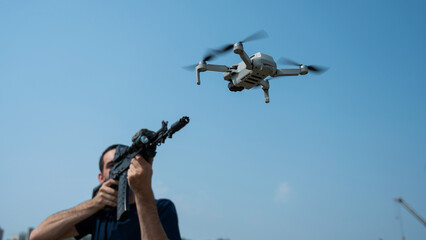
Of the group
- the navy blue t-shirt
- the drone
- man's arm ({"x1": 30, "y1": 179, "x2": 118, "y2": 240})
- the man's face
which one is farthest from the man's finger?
the drone

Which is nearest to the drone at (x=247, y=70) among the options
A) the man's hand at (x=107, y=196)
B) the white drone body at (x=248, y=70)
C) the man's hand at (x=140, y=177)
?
the white drone body at (x=248, y=70)

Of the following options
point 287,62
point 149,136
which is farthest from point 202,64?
point 149,136

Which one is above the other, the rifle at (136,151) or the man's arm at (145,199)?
the rifle at (136,151)

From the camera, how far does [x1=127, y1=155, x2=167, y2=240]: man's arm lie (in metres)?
6.31

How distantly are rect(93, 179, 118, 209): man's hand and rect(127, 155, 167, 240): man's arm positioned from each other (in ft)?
4.10

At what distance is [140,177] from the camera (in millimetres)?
6691

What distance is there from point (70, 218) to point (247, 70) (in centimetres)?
537

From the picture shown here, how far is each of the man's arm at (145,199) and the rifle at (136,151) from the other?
26 centimetres

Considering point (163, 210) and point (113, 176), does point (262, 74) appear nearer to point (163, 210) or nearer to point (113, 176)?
point (163, 210)

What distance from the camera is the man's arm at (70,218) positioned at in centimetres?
758

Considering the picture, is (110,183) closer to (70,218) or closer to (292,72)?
(70,218)

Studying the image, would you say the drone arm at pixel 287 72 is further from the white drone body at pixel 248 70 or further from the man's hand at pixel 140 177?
the man's hand at pixel 140 177

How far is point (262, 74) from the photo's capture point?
4.73 meters

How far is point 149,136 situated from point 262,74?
10.1ft
